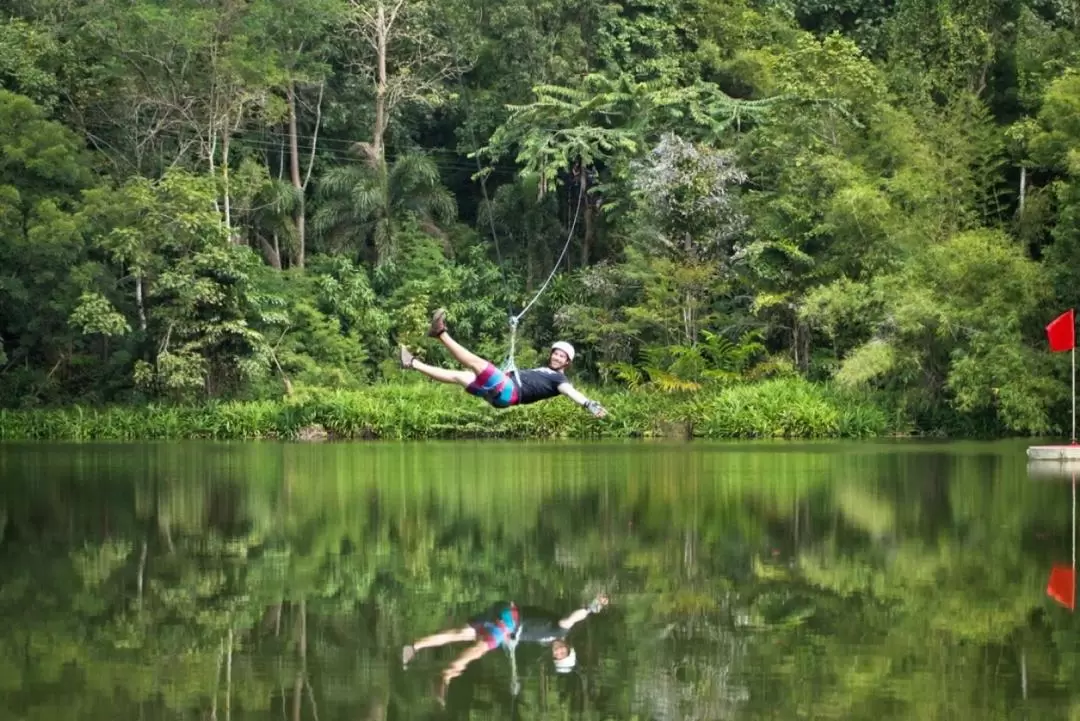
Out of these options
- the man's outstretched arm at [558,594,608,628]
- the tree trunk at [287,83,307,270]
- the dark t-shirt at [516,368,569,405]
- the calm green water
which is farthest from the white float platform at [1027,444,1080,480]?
the tree trunk at [287,83,307,270]

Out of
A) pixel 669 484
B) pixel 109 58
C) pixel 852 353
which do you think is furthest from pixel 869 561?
pixel 109 58

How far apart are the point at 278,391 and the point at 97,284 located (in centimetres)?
432

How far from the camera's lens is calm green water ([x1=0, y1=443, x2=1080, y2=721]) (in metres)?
6.33

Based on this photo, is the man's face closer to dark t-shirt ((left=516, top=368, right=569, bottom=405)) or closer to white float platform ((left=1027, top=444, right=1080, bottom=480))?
dark t-shirt ((left=516, top=368, right=569, bottom=405))

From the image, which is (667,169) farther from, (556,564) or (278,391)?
(556,564)

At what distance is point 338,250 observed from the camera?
3766 centimetres

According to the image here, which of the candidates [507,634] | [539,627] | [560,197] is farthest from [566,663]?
[560,197]

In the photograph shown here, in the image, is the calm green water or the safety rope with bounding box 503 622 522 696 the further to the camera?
the safety rope with bounding box 503 622 522 696

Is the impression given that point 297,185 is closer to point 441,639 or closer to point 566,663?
point 441,639

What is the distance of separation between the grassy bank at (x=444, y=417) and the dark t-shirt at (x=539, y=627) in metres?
22.4

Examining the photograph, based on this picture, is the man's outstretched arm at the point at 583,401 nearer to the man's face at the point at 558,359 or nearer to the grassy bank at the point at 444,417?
the man's face at the point at 558,359

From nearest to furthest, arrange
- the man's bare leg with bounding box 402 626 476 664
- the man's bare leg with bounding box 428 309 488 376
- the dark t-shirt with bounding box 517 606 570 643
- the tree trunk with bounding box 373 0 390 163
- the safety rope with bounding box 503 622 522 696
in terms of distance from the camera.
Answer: the safety rope with bounding box 503 622 522 696, the man's bare leg with bounding box 402 626 476 664, the dark t-shirt with bounding box 517 606 570 643, the man's bare leg with bounding box 428 309 488 376, the tree trunk with bounding box 373 0 390 163

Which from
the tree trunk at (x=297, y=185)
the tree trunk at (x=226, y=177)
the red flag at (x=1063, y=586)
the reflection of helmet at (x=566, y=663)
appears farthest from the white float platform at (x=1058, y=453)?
the tree trunk at (x=297, y=185)

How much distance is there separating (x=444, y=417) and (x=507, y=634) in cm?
2446
